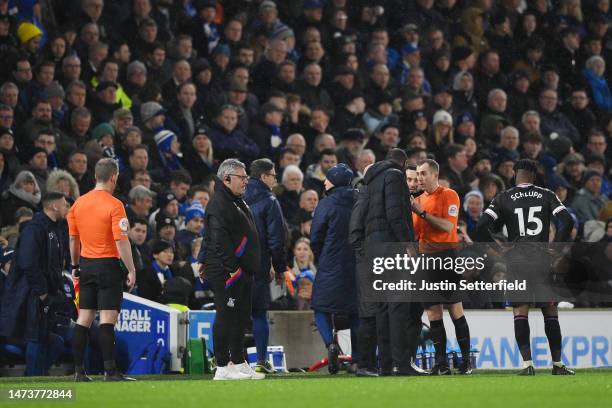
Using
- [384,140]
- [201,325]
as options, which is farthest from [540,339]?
[384,140]

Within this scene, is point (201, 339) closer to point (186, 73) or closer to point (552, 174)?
point (186, 73)

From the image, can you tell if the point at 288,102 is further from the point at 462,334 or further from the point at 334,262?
the point at 462,334

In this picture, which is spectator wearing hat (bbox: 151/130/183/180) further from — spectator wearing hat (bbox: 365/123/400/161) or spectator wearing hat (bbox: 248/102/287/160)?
spectator wearing hat (bbox: 365/123/400/161)

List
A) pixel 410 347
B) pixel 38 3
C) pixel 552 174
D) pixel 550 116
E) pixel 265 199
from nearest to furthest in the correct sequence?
1. pixel 410 347
2. pixel 265 199
3. pixel 38 3
4. pixel 552 174
5. pixel 550 116

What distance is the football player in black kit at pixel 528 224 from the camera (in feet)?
41.8

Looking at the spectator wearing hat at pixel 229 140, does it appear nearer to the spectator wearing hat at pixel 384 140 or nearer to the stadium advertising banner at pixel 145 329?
the spectator wearing hat at pixel 384 140

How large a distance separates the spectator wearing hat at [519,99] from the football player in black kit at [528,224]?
34.7 feet

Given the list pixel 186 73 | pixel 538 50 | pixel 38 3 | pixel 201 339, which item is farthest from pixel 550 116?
pixel 201 339

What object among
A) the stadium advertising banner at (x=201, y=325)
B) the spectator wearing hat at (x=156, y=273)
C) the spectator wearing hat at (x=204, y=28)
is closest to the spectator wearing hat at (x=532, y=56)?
the spectator wearing hat at (x=204, y=28)

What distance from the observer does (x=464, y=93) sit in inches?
883

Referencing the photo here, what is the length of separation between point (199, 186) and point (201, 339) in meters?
3.12

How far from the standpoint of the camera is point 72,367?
1467 centimetres

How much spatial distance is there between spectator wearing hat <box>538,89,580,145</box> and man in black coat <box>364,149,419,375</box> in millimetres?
11073

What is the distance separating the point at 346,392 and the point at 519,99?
1418 cm
